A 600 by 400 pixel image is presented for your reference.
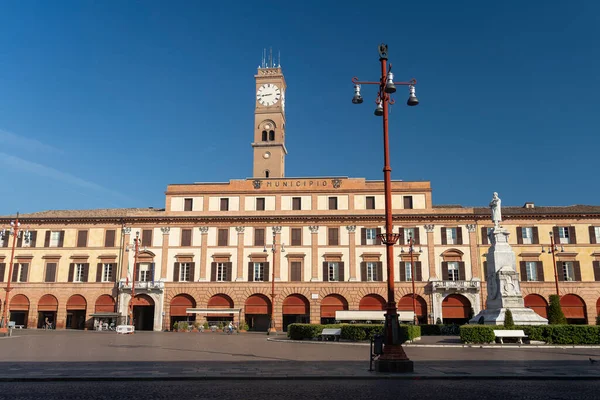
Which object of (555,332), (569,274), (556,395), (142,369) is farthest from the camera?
(569,274)

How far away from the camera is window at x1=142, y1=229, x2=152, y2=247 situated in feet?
184

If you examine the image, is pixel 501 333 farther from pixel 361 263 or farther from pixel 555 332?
pixel 361 263

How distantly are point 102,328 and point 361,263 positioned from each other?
85.6ft

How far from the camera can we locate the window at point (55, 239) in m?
56.8

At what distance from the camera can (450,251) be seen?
53.9 metres

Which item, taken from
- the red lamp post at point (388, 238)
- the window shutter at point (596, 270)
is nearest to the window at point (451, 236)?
the window shutter at point (596, 270)

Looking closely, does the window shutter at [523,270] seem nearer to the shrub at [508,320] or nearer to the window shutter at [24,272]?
the shrub at [508,320]

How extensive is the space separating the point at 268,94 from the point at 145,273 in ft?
101

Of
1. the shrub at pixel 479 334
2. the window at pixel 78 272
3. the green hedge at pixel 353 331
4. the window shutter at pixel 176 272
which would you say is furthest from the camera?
the window at pixel 78 272

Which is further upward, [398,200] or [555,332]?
[398,200]

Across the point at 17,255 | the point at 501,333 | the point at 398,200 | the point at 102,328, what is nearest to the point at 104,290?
the point at 102,328

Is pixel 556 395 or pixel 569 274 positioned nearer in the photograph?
pixel 556 395

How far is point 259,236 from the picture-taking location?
55625 millimetres

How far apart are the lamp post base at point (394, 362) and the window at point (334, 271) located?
3889 cm
